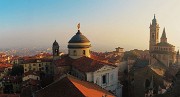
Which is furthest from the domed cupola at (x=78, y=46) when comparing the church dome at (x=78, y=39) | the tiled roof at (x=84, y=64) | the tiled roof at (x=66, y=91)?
the tiled roof at (x=66, y=91)

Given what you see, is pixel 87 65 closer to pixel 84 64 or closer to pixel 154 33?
pixel 84 64

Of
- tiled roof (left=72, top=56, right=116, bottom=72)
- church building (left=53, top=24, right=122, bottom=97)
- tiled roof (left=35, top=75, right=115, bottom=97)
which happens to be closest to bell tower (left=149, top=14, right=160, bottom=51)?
church building (left=53, top=24, right=122, bottom=97)

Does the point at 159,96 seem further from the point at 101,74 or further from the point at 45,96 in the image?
the point at 101,74

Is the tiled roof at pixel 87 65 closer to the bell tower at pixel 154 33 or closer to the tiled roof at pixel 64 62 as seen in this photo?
the tiled roof at pixel 64 62

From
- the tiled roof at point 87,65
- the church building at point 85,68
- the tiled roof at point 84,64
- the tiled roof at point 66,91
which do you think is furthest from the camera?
the tiled roof at point 84,64

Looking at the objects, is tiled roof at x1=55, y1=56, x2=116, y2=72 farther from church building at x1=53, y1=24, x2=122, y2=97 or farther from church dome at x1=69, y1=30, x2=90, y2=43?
church dome at x1=69, y1=30, x2=90, y2=43

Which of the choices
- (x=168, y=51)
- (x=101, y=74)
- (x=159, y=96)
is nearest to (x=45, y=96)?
(x=159, y=96)

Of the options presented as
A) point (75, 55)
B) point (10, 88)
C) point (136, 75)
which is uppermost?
point (75, 55)

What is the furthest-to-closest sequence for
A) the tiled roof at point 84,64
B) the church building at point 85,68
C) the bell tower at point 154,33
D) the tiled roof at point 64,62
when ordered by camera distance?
1. the bell tower at point 154,33
2. the tiled roof at point 64,62
3. the tiled roof at point 84,64
4. the church building at point 85,68
